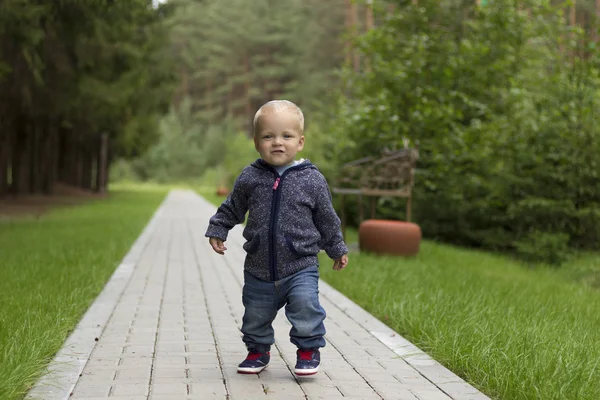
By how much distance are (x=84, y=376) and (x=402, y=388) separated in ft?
5.67

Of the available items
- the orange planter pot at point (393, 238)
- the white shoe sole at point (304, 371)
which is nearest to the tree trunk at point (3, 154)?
the orange planter pot at point (393, 238)

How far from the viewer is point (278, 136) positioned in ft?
13.9

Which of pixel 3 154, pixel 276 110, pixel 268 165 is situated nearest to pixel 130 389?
pixel 268 165

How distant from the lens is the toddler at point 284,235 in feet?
13.9

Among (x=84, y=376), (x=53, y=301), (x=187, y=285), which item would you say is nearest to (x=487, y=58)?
(x=187, y=285)

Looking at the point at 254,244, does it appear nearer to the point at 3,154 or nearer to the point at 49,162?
the point at 3,154

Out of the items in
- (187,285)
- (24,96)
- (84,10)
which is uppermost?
(84,10)

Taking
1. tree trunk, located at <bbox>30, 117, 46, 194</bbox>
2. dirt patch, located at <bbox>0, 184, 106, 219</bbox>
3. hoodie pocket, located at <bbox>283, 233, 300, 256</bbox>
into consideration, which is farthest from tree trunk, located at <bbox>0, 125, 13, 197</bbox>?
hoodie pocket, located at <bbox>283, 233, 300, 256</bbox>

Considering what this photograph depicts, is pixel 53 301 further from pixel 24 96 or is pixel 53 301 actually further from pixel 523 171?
pixel 24 96

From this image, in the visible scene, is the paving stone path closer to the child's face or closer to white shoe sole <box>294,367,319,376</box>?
white shoe sole <box>294,367,319,376</box>

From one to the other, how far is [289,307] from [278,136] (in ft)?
3.14

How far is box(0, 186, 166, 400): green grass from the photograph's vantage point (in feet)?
14.1

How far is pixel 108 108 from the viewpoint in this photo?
21328 mm

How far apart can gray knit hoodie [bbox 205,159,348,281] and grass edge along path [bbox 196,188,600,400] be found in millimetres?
1124
